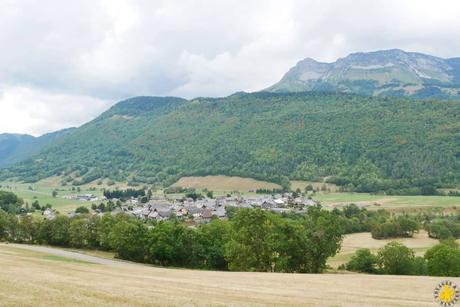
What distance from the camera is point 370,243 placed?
11238cm

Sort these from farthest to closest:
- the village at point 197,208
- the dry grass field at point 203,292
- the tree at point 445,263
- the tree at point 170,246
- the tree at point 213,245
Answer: the village at point 197,208 < the tree at point 213,245 < the tree at point 170,246 < the tree at point 445,263 < the dry grass field at point 203,292

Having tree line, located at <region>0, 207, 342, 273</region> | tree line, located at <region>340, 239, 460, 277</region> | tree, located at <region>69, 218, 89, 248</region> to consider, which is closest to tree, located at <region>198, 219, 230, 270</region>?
tree line, located at <region>0, 207, 342, 273</region>

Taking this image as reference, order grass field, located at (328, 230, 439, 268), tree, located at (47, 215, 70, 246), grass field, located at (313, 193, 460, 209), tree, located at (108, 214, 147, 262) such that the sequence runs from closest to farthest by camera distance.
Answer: tree, located at (108, 214, 147, 262), tree, located at (47, 215, 70, 246), grass field, located at (328, 230, 439, 268), grass field, located at (313, 193, 460, 209)

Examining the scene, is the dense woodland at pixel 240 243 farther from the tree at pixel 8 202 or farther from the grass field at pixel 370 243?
the tree at pixel 8 202

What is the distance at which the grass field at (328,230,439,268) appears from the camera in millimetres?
96700

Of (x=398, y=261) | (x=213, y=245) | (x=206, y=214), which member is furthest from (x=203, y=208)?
(x=398, y=261)

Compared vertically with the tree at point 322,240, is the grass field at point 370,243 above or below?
below

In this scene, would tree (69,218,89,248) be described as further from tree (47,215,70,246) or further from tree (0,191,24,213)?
tree (0,191,24,213)

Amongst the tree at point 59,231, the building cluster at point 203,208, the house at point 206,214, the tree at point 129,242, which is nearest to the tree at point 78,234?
the tree at point 59,231

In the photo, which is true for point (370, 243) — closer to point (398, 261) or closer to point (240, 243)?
point (398, 261)

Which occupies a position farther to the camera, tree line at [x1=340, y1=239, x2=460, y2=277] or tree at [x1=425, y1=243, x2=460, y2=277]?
tree line at [x1=340, y1=239, x2=460, y2=277]

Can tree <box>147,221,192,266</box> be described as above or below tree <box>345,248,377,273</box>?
above

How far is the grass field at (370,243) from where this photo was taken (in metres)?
96.7

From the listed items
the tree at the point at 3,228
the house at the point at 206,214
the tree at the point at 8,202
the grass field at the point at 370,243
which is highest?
the tree at the point at 8,202
